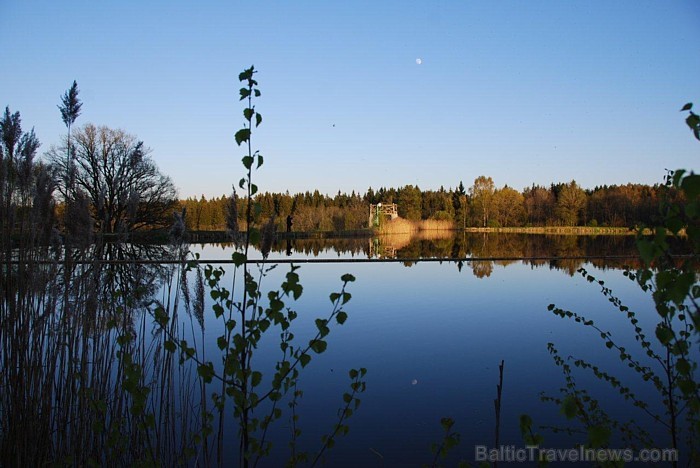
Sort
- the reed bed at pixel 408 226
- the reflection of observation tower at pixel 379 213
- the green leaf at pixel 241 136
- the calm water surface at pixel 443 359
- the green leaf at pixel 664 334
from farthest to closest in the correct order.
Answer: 1. the reflection of observation tower at pixel 379 213
2. the reed bed at pixel 408 226
3. the calm water surface at pixel 443 359
4. the green leaf at pixel 241 136
5. the green leaf at pixel 664 334

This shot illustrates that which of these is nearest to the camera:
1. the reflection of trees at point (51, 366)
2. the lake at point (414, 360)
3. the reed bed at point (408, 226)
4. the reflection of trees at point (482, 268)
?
the reflection of trees at point (51, 366)

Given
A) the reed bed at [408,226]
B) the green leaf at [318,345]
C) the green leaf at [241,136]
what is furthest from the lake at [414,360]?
the reed bed at [408,226]

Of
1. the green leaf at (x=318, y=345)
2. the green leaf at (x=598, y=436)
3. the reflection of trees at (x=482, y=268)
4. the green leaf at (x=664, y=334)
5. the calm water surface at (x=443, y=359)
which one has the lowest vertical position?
the calm water surface at (x=443, y=359)

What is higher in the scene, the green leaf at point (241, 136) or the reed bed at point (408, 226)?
the reed bed at point (408, 226)

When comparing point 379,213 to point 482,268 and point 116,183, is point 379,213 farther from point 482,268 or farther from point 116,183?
point 116,183

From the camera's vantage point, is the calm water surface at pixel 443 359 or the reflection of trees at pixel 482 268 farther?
the reflection of trees at pixel 482 268

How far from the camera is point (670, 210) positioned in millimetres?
975

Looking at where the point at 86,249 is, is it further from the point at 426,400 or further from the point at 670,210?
the point at 426,400

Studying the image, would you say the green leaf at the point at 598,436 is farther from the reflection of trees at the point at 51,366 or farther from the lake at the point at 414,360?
the reflection of trees at the point at 51,366

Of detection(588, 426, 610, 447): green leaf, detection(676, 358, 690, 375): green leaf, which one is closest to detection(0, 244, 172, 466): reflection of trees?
detection(588, 426, 610, 447): green leaf

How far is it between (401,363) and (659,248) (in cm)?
420

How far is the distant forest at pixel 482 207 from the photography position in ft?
138

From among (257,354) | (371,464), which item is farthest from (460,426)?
(257,354)

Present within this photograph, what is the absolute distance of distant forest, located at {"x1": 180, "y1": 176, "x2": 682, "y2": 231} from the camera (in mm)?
41956
